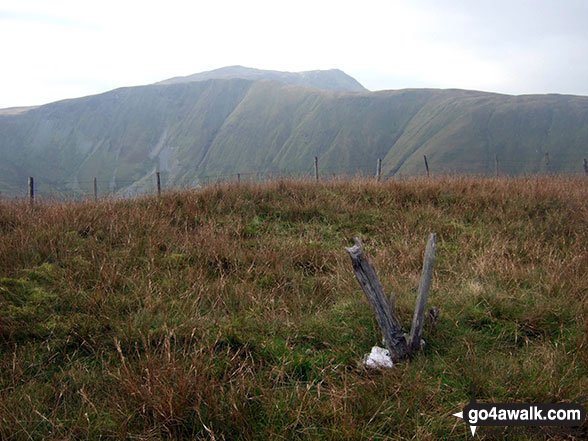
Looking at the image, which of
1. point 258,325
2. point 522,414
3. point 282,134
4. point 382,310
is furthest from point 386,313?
point 282,134

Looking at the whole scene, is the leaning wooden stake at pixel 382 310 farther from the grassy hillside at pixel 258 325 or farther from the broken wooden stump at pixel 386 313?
the grassy hillside at pixel 258 325

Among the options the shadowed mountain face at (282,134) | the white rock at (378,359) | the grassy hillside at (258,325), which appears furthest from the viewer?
the shadowed mountain face at (282,134)

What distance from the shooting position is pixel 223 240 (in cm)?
624

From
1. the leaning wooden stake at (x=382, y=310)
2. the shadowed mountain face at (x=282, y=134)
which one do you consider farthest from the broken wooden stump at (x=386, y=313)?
the shadowed mountain face at (x=282, y=134)

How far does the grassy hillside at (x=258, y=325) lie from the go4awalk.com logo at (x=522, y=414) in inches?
3.3

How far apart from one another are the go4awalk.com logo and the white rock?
27.0 inches

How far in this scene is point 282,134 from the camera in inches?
6383

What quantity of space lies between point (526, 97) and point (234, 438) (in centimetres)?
16724

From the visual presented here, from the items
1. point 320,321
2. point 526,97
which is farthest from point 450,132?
point 320,321

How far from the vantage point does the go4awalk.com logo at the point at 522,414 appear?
259cm

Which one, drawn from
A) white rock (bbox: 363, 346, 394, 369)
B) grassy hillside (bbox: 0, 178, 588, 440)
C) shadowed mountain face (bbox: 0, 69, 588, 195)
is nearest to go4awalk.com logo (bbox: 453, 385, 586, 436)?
grassy hillside (bbox: 0, 178, 588, 440)

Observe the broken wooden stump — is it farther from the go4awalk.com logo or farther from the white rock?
the go4awalk.com logo

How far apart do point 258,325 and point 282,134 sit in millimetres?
162613

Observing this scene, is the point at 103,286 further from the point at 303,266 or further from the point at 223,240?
the point at 303,266
